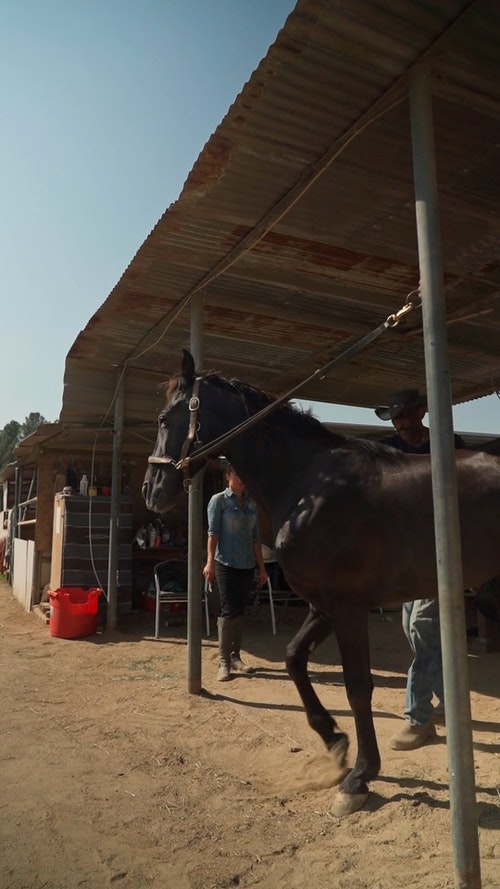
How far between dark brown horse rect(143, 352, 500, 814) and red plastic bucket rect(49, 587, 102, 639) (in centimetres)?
515

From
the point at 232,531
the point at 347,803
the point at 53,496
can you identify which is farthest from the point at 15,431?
the point at 347,803

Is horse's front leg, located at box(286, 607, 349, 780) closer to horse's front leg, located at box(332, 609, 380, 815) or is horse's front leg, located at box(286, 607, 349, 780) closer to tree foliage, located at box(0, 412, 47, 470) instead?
horse's front leg, located at box(332, 609, 380, 815)

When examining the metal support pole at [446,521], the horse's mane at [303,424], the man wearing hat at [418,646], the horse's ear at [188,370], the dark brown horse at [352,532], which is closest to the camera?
the metal support pole at [446,521]

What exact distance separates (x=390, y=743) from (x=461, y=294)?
377 centimetres

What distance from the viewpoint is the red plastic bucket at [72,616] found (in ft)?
26.3

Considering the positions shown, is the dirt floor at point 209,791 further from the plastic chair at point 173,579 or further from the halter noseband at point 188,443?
the plastic chair at point 173,579

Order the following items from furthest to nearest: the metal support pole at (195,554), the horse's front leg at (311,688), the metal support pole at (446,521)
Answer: the metal support pole at (195,554) → the horse's front leg at (311,688) → the metal support pole at (446,521)

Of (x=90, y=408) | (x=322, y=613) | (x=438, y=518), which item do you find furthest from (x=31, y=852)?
(x=90, y=408)

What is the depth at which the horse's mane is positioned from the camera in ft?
11.9

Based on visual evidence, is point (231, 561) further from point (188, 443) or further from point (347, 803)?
point (347, 803)

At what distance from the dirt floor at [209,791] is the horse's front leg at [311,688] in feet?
0.55

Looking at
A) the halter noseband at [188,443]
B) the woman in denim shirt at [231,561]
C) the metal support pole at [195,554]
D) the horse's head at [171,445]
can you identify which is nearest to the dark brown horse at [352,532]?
the halter noseband at [188,443]

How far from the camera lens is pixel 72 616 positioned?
8.04m

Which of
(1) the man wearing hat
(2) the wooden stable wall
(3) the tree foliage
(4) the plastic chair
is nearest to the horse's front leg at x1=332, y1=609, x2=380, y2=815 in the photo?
(1) the man wearing hat
